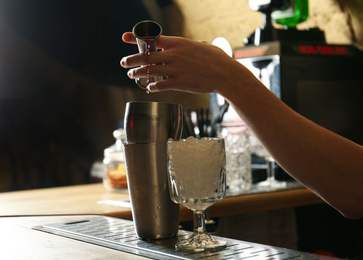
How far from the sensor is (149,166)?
992 mm

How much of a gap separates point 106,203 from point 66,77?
1065 millimetres

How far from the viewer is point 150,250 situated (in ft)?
2.97

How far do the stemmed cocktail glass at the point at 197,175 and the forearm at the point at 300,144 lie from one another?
0.48 ft

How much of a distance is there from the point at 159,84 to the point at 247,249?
0.31 meters

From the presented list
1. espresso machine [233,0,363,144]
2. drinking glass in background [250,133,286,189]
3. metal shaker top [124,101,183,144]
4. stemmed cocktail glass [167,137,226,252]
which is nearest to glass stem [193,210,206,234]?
stemmed cocktail glass [167,137,226,252]

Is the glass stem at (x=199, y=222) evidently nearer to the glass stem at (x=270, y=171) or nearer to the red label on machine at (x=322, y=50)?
the glass stem at (x=270, y=171)

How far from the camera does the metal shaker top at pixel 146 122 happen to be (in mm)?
988

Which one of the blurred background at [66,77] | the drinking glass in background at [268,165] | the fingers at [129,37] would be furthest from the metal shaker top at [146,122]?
the blurred background at [66,77]

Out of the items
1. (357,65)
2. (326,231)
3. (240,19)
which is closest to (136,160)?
(326,231)

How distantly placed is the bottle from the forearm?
0.86 meters

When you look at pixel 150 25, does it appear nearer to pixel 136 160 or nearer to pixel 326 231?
pixel 136 160

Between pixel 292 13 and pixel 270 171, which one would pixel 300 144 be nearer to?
pixel 270 171

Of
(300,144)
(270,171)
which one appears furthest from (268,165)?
(300,144)

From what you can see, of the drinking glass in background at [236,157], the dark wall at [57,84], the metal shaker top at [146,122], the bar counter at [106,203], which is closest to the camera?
the metal shaker top at [146,122]
